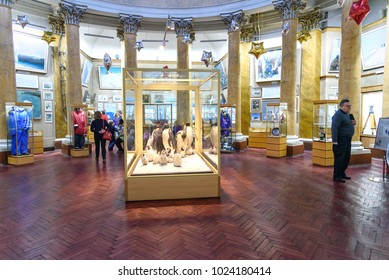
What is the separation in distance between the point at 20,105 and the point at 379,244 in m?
9.00

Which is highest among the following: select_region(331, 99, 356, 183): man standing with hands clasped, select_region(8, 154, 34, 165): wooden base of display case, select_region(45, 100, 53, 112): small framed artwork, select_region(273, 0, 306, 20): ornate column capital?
select_region(273, 0, 306, 20): ornate column capital

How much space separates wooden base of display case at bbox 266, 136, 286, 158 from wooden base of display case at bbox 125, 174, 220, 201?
16.7ft

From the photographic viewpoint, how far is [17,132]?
7.55 meters

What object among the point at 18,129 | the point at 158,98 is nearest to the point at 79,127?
the point at 18,129

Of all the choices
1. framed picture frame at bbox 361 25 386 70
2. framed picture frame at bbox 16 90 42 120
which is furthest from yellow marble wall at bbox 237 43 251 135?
framed picture frame at bbox 16 90 42 120

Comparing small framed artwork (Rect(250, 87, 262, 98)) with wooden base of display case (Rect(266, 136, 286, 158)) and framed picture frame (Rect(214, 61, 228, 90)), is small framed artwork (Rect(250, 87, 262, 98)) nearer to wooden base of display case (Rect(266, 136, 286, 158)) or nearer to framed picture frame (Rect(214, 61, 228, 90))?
framed picture frame (Rect(214, 61, 228, 90))

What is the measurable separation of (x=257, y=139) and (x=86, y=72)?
10620 mm

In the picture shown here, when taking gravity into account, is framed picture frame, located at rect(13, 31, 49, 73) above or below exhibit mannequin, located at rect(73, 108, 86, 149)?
above

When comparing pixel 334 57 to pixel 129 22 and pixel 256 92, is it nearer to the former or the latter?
Result: pixel 256 92

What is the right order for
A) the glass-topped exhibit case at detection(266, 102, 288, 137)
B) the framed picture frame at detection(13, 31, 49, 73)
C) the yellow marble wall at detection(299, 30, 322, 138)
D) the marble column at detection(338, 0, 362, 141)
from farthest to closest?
the yellow marble wall at detection(299, 30, 322, 138), the framed picture frame at detection(13, 31, 49, 73), the glass-topped exhibit case at detection(266, 102, 288, 137), the marble column at detection(338, 0, 362, 141)

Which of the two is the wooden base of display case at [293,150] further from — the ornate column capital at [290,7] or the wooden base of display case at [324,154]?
the ornate column capital at [290,7]

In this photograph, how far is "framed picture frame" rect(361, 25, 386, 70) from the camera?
8.66 meters

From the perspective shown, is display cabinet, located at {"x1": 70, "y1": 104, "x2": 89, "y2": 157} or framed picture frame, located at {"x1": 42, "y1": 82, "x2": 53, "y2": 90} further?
framed picture frame, located at {"x1": 42, "y1": 82, "x2": 53, "y2": 90}

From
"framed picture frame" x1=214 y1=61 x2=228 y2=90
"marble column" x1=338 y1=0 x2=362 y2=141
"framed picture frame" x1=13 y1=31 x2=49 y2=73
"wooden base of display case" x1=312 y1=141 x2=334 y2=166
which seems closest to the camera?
"marble column" x1=338 y1=0 x2=362 y2=141
